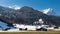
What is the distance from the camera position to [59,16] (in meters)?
59.5

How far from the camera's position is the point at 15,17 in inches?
2594

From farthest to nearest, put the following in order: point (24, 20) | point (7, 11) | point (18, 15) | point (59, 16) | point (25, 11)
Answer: point (25, 11)
point (7, 11)
point (18, 15)
point (24, 20)
point (59, 16)

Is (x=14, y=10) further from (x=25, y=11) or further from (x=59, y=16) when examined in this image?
(x=59, y=16)

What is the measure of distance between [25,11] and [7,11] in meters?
9.53

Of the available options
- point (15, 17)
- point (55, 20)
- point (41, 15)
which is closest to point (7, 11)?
point (15, 17)

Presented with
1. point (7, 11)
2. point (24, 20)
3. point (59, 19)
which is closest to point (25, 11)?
point (7, 11)

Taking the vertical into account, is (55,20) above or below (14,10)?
below

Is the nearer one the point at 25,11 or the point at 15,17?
the point at 15,17

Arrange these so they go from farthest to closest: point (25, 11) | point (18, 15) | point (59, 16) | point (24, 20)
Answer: point (25, 11), point (18, 15), point (24, 20), point (59, 16)

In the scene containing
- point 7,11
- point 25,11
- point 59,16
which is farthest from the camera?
point 25,11

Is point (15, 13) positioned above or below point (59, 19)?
above

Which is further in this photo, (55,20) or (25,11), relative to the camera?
(25,11)

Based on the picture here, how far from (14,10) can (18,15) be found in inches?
101

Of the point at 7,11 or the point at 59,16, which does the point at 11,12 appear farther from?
the point at 59,16
